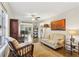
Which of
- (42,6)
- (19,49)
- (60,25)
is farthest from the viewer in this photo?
(60,25)

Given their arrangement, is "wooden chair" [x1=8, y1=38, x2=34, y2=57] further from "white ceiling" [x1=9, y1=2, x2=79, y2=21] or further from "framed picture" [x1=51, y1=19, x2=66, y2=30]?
"framed picture" [x1=51, y1=19, x2=66, y2=30]

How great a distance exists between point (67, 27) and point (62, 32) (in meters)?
0.56

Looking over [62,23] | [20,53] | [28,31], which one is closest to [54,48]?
[62,23]

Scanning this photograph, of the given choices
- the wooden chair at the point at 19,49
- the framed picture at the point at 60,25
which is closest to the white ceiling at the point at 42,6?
the framed picture at the point at 60,25

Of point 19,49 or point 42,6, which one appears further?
point 42,6

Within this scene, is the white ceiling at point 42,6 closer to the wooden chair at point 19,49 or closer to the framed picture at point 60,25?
the framed picture at point 60,25

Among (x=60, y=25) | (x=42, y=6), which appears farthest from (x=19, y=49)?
(x=60, y=25)

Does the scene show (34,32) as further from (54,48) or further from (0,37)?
(0,37)

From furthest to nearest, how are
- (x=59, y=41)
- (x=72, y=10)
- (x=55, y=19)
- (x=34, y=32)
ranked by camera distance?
1. (x=34, y=32)
2. (x=55, y=19)
3. (x=59, y=41)
4. (x=72, y=10)

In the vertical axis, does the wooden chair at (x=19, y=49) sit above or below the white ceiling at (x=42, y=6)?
below

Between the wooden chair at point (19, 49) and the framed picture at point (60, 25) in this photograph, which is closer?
the wooden chair at point (19, 49)

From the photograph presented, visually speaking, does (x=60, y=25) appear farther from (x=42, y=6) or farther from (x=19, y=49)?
(x=19, y=49)

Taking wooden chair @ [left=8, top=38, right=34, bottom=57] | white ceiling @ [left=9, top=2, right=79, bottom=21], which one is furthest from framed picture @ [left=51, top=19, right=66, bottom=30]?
wooden chair @ [left=8, top=38, right=34, bottom=57]

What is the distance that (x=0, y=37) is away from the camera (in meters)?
3.47
